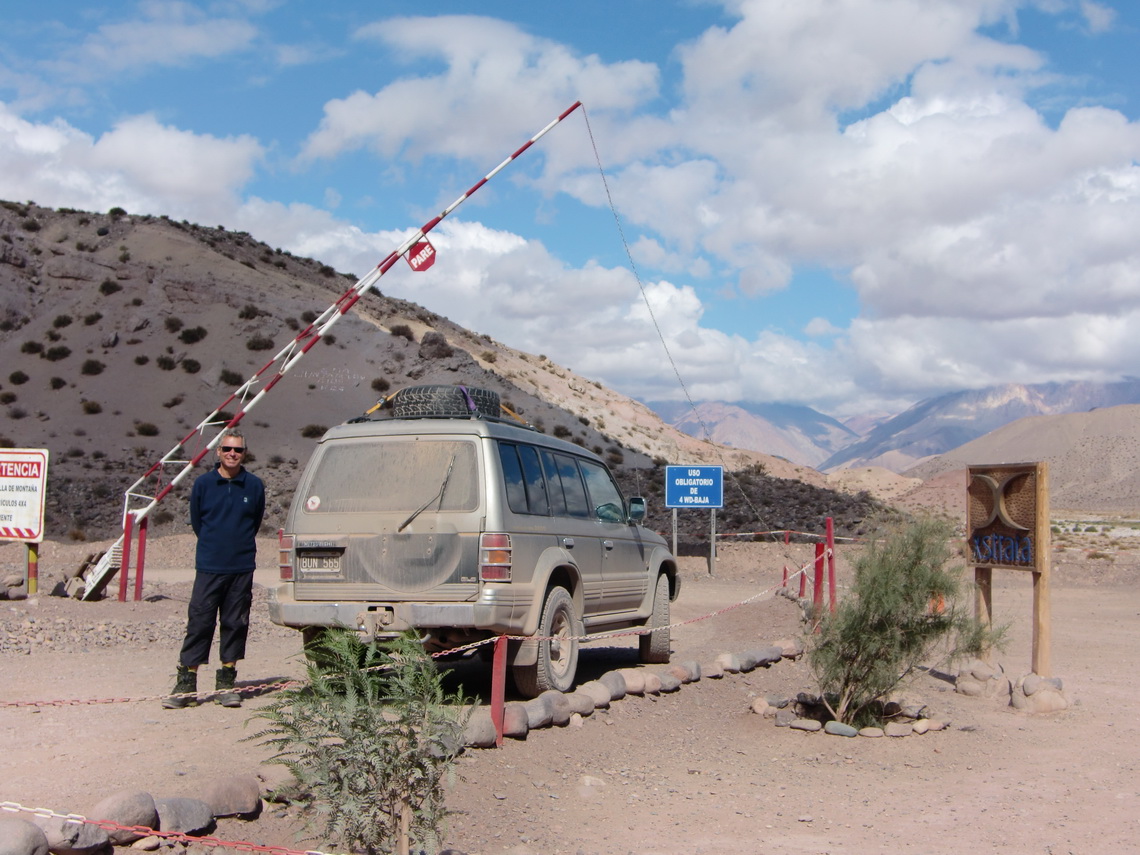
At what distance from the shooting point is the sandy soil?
6223mm

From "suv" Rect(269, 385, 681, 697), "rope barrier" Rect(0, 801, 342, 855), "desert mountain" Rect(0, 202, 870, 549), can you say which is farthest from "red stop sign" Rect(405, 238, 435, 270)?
"desert mountain" Rect(0, 202, 870, 549)

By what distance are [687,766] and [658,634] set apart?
3636 mm

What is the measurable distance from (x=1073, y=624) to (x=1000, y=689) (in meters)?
7.66

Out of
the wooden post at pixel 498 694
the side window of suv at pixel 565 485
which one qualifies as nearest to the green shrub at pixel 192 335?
the side window of suv at pixel 565 485

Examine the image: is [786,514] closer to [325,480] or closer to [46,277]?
[325,480]

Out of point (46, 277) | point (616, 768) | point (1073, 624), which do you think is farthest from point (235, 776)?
point (46, 277)

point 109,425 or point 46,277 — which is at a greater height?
point 46,277

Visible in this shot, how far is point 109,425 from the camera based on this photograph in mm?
46625

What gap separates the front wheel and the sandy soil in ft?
1.81

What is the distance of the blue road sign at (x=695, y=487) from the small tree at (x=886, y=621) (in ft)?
45.1

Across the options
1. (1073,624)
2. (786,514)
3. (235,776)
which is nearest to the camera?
(235,776)

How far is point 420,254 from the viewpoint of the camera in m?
17.5

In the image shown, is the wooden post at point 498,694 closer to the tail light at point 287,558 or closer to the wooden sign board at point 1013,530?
the tail light at point 287,558

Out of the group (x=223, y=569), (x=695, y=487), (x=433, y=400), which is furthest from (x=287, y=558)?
(x=695, y=487)
